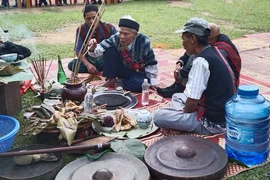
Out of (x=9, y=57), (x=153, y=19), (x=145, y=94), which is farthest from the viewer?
(x=153, y=19)

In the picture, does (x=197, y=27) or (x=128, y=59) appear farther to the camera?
(x=128, y=59)

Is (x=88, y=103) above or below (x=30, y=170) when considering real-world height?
above

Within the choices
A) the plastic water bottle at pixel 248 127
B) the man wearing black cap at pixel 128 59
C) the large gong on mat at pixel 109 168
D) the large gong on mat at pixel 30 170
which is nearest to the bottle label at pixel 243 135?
the plastic water bottle at pixel 248 127

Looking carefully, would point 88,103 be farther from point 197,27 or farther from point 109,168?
point 197,27

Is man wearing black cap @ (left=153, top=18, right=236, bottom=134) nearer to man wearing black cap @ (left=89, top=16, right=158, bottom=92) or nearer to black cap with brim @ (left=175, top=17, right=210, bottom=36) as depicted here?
black cap with brim @ (left=175, top=17, right=210, bottom=36)

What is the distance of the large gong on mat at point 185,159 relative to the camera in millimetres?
2314

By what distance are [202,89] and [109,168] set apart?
3.03 feet

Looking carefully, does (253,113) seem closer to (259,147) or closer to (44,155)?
(259,147)

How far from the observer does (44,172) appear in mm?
2393

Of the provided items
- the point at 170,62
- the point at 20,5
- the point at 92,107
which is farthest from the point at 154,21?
the point at 92,107

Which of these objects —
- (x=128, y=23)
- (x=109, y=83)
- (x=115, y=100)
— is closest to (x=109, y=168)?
(x=115, y=100)

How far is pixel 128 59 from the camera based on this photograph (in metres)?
4.11

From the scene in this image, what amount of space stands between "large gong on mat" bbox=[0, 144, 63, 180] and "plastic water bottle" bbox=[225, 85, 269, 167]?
124 cm

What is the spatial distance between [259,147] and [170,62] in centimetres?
288
